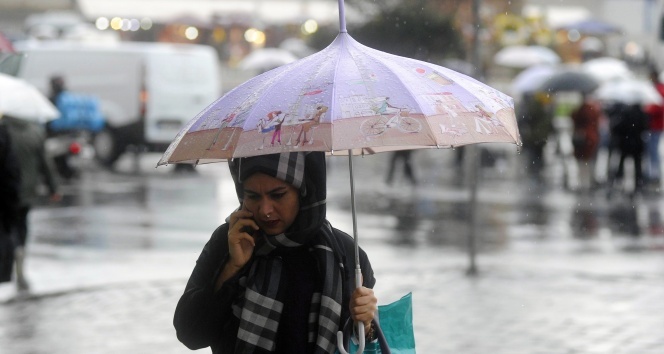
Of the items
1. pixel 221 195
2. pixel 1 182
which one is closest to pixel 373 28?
pixel 221 195

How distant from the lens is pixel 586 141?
22.6m

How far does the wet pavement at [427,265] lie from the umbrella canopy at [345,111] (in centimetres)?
448

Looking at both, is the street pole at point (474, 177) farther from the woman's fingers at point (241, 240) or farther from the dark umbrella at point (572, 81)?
the dark umbrella at point (572, 81)

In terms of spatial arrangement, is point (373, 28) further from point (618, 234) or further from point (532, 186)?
point (618, 234)

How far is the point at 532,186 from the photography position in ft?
76.5

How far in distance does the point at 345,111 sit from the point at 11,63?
16.3 ft

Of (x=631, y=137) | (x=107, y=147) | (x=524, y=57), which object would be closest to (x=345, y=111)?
(x=631, y=137)

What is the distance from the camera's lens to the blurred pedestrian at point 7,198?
31.8 ft

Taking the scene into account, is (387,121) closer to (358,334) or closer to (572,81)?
(358,334)

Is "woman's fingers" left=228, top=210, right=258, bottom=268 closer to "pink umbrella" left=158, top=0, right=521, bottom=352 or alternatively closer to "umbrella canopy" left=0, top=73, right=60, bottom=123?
"pink umbrella" left=158, top=0, right=521, bottom=352

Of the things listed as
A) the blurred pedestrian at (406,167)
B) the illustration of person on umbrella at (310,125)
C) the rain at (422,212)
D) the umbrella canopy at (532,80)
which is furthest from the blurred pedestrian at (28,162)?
the umbrella canopy at (532,80)

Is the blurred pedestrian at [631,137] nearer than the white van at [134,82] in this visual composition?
Yes

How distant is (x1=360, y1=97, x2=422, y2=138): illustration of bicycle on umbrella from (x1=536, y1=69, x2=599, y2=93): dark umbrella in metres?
22.0

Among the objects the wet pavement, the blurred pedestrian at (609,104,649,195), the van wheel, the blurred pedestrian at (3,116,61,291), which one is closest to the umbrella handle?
the wet pavement
